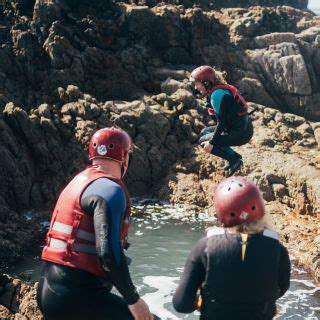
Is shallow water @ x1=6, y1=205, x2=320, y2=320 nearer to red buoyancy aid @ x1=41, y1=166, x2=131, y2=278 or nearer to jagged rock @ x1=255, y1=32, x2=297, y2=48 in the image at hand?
red buoyancy aid @ x1=41, y1=166, x2=131, y2=278

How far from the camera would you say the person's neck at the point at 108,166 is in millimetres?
4500

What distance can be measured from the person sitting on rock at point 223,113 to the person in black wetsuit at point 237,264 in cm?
629

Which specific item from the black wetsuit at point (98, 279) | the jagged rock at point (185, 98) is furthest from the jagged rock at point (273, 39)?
the black wetsuit at point (98, 279)

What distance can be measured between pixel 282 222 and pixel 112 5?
517 inches

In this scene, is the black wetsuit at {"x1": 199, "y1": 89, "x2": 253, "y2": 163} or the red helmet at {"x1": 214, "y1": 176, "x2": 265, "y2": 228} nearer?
the red helmet at {"x1": 214, "y1": 176, "x2": 265, "y2": 228}

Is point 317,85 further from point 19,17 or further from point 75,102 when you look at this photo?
point 19,17

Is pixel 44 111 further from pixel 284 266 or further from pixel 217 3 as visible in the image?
pixel 217 3

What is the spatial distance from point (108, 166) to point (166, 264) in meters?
6.87

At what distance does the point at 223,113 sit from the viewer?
32.5 feet

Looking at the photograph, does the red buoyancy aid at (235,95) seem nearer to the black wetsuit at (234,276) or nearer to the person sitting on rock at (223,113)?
the person sitting on rock at (223,113)

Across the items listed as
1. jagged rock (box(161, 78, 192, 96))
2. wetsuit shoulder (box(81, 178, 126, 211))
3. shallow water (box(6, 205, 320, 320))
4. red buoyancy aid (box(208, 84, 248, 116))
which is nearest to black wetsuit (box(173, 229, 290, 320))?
wetsuit shoulder (box(81, 178, 126, 211))

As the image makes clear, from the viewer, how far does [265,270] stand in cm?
356

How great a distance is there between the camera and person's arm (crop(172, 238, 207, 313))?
141 inches

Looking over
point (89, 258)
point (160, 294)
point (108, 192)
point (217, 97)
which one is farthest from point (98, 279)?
point (217, 97)
